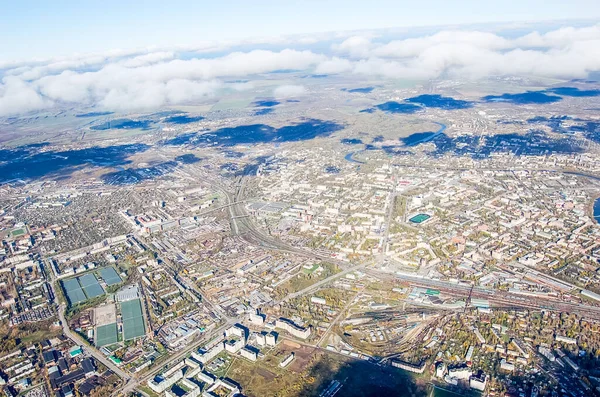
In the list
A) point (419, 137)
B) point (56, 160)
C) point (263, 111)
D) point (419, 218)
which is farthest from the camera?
point (263, 111)

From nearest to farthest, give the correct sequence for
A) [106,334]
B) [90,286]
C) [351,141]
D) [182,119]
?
1. [106,334]
2. [90,286]
3. [351,141]
4. [182,119]

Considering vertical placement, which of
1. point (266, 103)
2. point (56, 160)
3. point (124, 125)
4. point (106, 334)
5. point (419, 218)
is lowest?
point (266, 103)

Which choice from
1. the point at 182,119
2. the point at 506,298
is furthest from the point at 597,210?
the point at 182,119

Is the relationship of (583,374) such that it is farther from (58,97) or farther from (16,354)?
(58,97)

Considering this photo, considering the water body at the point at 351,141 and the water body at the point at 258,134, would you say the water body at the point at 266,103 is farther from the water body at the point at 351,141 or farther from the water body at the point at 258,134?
the water body at the point at 351,141

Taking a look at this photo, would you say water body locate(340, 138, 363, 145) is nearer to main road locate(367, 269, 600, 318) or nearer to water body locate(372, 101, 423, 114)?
water body locate(372, 101, 423, 114)

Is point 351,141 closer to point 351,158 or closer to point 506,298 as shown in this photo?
point 351,158

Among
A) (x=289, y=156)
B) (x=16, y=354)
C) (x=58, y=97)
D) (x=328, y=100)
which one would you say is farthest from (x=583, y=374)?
(x=58, y=97)

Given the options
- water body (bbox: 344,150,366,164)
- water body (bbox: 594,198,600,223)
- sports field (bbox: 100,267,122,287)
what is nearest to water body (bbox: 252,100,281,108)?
water body (bbox: 344,150,366,164)
